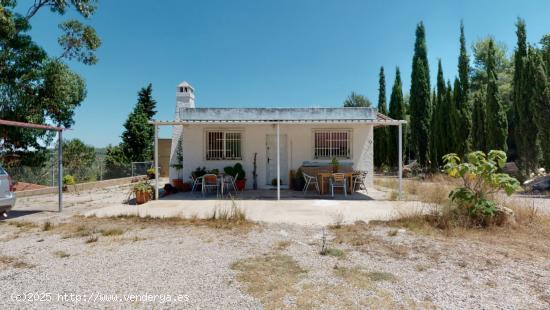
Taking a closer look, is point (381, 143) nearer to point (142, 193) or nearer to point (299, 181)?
point (299, 181)

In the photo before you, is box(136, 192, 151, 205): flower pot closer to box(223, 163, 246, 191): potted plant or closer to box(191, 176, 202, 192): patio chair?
box(191, 176, 202, 192): patio chair

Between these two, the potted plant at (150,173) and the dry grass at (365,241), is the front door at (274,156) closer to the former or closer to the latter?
the dry grass at (365,241)

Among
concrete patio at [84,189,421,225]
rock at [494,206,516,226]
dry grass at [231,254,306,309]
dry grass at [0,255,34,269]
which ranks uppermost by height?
rock at [494,206,516,226]

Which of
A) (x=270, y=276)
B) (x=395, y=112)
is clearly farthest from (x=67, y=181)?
(x=395, y=112)

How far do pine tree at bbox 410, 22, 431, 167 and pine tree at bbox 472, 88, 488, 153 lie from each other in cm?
400

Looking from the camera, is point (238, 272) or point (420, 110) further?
point (420, 110)

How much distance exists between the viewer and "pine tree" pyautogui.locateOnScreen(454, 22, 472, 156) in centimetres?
1634

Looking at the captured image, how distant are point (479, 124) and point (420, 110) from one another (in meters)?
5.18

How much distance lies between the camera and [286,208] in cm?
744

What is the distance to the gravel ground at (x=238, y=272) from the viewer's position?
2783 mm

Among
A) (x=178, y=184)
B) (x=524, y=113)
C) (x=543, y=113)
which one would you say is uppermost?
(x=524, y=113)

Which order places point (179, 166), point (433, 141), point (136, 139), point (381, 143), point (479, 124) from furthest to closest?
point (381, 143) → point (136, 139) → point (433, 141) → point (479, 124) → point (179, 166)

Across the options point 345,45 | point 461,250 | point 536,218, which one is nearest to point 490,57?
point 345,45

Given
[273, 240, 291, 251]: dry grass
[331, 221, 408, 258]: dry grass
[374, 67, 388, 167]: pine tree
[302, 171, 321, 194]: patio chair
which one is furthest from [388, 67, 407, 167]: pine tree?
[273, 240, 291, 251]: dry grass
